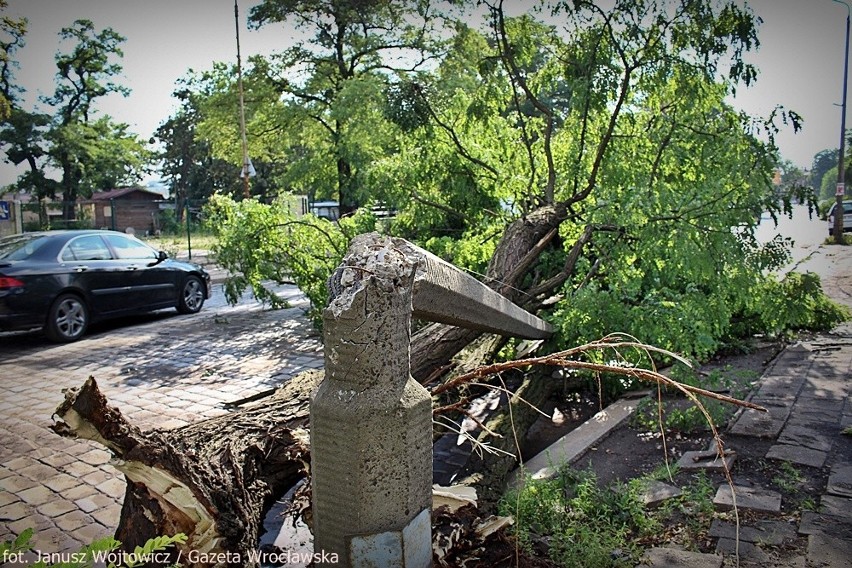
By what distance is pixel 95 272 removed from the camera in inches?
380

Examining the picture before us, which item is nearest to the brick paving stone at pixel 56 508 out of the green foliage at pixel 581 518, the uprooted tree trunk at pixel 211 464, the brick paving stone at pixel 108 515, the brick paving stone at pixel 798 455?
the brick paving stone at pixel 108 515

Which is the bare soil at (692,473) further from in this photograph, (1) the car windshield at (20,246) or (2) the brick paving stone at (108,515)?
(1) the car windshield at (20,246)

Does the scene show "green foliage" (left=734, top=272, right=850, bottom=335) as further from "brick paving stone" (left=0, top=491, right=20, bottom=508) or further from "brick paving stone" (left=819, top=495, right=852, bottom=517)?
"brick paving stone" (left=0, top=491, right=20, bottom=508)

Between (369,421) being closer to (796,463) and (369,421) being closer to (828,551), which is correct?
(828,551)

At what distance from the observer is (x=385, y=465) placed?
2.23 meters

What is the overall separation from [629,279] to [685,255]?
0.66m

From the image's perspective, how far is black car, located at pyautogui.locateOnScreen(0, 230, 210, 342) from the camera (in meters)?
8.63

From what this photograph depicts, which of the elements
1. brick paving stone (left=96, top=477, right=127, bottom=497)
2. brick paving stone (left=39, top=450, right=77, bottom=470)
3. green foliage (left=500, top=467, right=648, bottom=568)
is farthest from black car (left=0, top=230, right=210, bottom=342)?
green foliage (left=500, top=467, right=648, bottom=568)

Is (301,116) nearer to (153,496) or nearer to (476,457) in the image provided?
(476,457)

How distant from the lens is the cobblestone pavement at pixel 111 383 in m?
4.21

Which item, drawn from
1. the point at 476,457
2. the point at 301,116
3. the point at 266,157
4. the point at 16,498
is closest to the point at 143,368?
the point at 16,498

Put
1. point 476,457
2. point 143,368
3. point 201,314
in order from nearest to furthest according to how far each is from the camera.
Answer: point 476,457
point 143,368
point 201,314

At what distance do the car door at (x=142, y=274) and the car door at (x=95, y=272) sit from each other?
0.15 metres

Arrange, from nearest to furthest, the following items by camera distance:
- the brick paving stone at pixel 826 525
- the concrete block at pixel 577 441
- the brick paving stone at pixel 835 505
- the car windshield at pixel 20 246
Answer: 1. the brick paving stone at pixel 826 525
2. the brick paving stone at pixel 835 505
3. the concrete block at pixel 577 441
4. the car windshield at pixel 20 246
